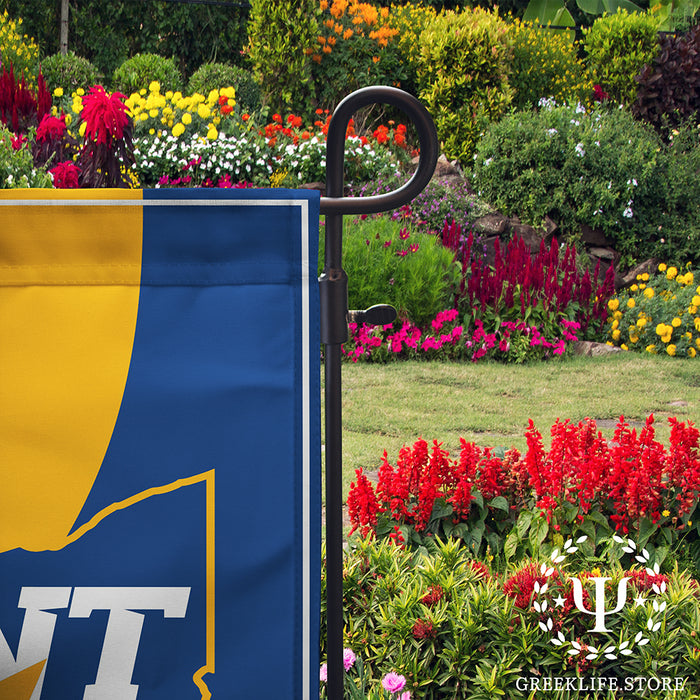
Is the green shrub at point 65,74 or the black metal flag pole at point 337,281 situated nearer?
the black metal flag pole at point 337,281

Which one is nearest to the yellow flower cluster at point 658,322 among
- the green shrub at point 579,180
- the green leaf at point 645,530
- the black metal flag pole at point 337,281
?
the green shrub at point 579,180

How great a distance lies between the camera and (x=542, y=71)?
486 inches

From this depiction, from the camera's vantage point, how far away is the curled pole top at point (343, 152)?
1.06m

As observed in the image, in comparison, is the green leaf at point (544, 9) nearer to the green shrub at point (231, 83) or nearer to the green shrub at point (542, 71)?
the green shrub at point (542, 71)

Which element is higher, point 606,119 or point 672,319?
point 606,119

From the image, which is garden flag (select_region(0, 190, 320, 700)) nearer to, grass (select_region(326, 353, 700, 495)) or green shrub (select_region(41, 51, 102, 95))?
grass (select_region(326, 353, 700, 495))

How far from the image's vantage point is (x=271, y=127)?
923cm

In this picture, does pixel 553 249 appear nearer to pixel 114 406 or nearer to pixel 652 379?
pixel 652 379

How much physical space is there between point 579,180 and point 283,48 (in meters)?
4.81

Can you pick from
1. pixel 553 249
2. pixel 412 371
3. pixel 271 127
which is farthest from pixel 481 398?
pixel 271 127

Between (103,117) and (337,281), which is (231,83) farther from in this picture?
(337,281)

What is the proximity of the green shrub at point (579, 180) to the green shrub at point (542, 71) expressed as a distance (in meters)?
3.20

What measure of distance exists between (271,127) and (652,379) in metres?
5.70

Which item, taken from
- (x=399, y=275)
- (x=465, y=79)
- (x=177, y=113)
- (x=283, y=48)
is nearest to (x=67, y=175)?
(x=399, y=275)
